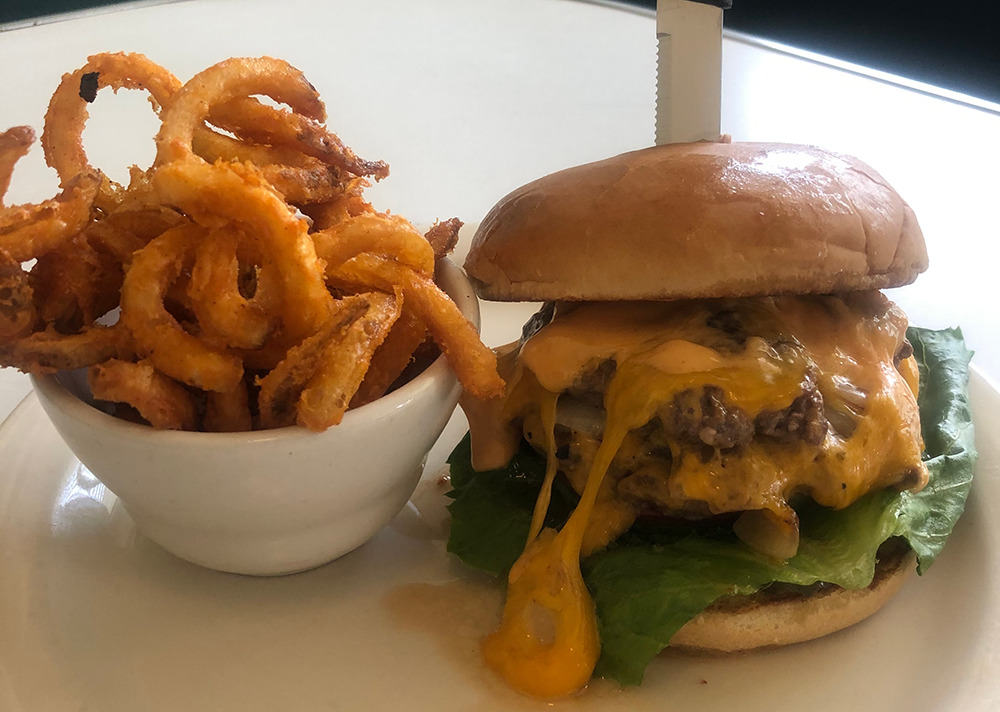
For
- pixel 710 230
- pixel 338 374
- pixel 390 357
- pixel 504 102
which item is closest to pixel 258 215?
pixel 338 374

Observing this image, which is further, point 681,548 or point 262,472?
point 681,548

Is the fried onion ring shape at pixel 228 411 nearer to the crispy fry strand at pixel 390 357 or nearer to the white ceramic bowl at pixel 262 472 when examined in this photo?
the white ceramic bowl at pixel 262 472

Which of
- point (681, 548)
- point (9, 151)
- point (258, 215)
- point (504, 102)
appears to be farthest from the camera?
point (504, 102)

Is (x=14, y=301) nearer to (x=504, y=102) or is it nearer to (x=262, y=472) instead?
(x=262, y=472)

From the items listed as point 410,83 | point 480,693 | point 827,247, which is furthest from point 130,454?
point 410,83

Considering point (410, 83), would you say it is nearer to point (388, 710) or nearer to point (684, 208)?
point (684, 208)

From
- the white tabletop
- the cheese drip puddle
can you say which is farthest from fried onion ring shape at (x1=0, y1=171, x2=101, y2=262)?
the white tabletop
